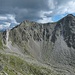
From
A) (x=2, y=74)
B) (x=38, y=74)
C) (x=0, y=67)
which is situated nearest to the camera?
(x=2, y=74)

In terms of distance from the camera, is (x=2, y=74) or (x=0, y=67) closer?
(x=2, y=74)

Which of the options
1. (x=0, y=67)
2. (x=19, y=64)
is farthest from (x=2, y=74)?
(x=19, y=64)

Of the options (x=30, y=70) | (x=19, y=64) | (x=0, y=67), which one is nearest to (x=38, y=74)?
(x=30, y=70)

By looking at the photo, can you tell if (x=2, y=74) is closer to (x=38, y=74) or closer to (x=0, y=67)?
(x=0, y=67)

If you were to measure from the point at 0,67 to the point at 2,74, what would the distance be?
30.2 ft

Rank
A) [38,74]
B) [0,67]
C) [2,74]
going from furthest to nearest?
[38,74] < [0,67] < [2,74]

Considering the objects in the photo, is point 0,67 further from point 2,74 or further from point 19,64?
point 19,64

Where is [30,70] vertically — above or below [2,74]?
below

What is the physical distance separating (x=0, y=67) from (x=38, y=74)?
12335 centimetres

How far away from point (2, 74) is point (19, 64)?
131 m

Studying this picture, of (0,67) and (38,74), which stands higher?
(0,67)

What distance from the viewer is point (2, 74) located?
69250 mm

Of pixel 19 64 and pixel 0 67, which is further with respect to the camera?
pixel 19 64

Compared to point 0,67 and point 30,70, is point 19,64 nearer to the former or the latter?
point 30,70
